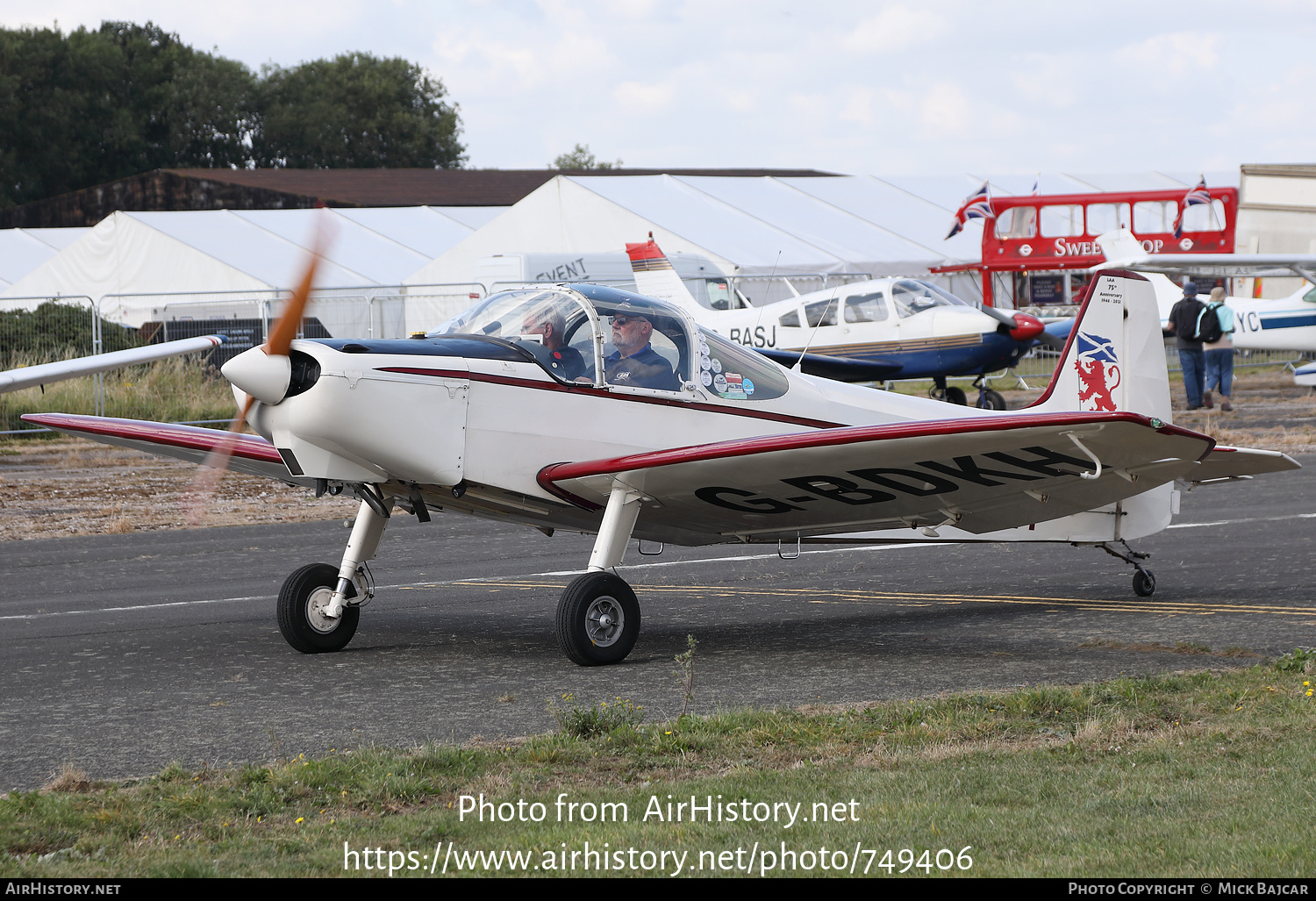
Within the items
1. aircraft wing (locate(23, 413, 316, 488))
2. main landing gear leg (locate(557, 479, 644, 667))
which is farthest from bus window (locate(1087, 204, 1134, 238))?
main landing gear leg (locate(557, 479, 644, 667))

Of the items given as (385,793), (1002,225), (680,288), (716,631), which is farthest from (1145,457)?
(1002,225)

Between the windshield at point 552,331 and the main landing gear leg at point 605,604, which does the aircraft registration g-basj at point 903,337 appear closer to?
the windshield at point 552,331

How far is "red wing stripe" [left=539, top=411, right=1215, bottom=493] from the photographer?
6.77 m

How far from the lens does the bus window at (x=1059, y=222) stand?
122 ft

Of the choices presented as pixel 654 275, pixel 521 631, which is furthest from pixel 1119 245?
pixel 521 631

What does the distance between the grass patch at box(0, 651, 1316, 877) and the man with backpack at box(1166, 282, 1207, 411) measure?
20275mm

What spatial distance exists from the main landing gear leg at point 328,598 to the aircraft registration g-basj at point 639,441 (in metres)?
0.01

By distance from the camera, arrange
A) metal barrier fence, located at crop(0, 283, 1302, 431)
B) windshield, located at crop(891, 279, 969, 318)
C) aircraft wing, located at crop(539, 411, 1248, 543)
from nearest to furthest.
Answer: aircraft wing, located at crop(539, 411, 1248, 543) < metal barrier fence, located at crop(0, 283, 1302, 431) < windshield, located at crop(891, 279, 969, 318)

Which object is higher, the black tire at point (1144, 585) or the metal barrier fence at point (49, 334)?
the metal barrier fence at point (49, 334)

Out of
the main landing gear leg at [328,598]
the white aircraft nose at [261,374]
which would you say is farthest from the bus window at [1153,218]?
the white aircraft nose at [261,374]

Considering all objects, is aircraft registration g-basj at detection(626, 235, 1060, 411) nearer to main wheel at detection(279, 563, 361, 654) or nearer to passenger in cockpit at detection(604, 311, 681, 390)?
passenger in cockpit at detection(604, 311, 681, 390)

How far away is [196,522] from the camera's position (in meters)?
15.9

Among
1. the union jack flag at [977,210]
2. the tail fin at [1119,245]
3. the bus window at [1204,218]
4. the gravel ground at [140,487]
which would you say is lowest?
the gravel ground at [140,487]

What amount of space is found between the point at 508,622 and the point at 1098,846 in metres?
5.77
